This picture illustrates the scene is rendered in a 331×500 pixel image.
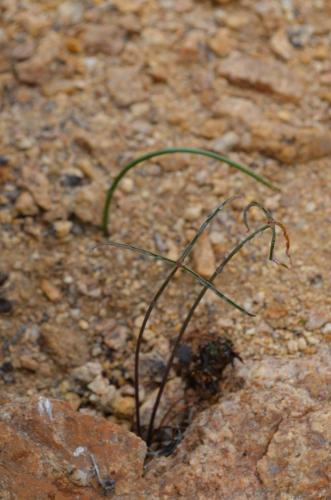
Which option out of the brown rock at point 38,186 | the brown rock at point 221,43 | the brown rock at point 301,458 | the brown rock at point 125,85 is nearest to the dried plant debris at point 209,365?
the brown rock at point 301,458

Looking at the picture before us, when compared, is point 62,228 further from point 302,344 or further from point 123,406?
point 302,344

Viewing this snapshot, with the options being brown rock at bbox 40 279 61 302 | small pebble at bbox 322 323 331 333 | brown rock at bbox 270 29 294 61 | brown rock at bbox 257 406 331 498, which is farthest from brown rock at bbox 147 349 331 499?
brown rock at bbox 270 29 294 61

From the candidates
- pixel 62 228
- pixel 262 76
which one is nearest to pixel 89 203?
pixel 62 228

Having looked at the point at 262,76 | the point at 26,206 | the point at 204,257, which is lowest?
the point at 26,206

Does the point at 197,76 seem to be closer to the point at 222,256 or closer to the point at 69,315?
the point at 222,256

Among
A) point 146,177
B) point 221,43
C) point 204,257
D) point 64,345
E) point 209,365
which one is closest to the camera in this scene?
point 209,365

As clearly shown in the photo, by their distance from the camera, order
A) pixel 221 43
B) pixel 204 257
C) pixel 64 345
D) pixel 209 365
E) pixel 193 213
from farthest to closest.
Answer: pixel 221 43 → pixel 193 213 → pixel 204 257 → pixel 64 345 → pixel 209 365
